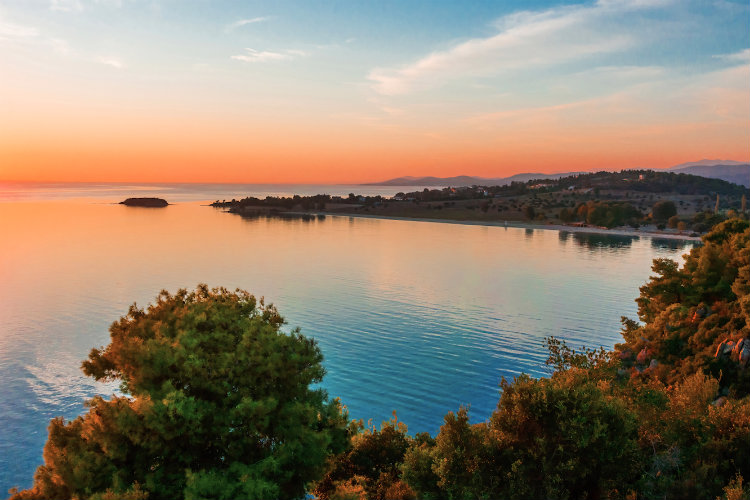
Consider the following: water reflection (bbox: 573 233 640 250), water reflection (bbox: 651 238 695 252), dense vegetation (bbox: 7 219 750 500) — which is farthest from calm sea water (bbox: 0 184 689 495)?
dense vegetation (bbox: 7 219 750 500)

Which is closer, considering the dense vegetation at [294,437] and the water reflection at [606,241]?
the dense vegetation at [294,437]

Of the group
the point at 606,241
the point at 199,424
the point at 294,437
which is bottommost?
the point at 606,241

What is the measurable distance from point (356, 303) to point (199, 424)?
59932 mm

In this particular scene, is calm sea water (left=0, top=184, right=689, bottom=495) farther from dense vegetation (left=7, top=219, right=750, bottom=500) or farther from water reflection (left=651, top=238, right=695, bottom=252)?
dense vegetation (left=7, top=219, right=750, bottom=500)

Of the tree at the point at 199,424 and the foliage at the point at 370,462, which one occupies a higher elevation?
the tree at the point at 199,424

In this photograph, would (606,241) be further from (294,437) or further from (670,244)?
(294,437)

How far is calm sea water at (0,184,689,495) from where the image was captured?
150ft

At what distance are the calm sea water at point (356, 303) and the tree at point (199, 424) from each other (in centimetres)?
1624

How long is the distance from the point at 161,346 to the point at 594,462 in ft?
66.7

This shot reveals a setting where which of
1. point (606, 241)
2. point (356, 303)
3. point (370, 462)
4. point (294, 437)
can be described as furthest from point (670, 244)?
point (294, 437)

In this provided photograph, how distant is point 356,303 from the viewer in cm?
8050

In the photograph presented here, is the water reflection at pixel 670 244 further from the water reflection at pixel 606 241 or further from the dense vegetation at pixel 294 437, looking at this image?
the dense vegetation at pixel 294 437

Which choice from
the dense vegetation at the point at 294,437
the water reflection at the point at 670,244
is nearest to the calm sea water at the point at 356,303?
the water reflection at the point at 670,244

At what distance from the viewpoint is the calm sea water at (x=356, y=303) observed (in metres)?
45.7
